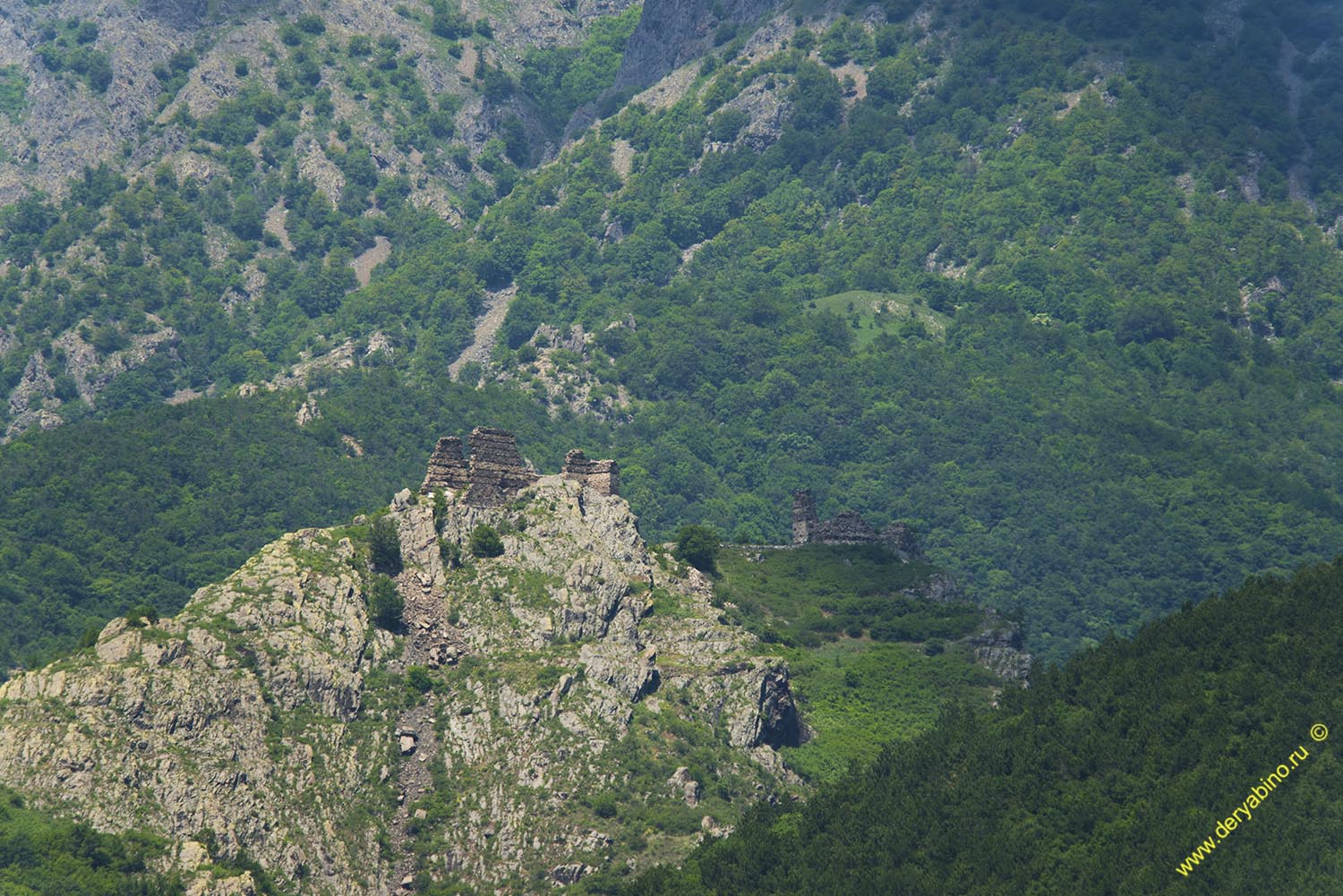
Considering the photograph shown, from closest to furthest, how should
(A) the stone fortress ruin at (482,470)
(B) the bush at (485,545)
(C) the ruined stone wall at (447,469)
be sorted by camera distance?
(B) the bush at (485,545)
(A) the stone fortress ruin at (482,470)
(C) the ruined stone wall at (447,469)

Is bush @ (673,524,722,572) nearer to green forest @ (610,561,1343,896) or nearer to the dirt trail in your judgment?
the dirt trail

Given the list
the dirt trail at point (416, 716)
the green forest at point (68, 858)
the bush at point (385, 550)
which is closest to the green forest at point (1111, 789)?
the dirt trail at point (416, 716)

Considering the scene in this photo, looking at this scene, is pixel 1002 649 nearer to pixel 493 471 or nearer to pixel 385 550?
pixel 493 471

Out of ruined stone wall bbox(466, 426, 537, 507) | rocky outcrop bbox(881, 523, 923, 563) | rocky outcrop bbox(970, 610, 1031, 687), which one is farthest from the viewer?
rocky outcrop bbox(881, 523, 923, 563)

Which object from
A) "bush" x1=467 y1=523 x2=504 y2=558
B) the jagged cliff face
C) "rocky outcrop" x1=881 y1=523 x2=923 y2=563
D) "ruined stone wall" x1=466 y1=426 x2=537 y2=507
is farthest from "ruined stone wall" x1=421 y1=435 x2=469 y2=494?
"rocky outcrop" x1=881 y1=523 x2=923 y2=563

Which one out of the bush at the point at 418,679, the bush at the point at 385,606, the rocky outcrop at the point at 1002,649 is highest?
the bush at the point at 385,606

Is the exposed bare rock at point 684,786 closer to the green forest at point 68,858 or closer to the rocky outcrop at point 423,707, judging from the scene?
the rocky outcrop at point 423,707

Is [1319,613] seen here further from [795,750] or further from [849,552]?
[849,552]
